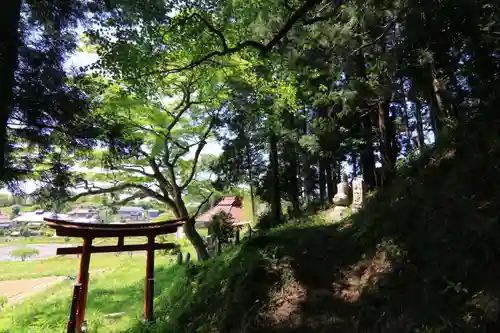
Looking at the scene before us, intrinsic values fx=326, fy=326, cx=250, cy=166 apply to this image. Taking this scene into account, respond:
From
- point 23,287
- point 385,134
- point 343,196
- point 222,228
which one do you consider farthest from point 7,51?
point 23,287

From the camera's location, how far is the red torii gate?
17.5 ft

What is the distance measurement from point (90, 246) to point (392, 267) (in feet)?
16.5

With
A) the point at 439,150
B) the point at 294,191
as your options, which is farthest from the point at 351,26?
the point at 294,191

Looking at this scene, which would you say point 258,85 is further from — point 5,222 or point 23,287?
point 5,222

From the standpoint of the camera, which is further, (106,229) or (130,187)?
(130,187)

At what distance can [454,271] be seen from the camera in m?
2.78

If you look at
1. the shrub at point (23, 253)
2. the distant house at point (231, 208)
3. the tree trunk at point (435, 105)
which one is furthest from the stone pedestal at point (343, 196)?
the shrub at point (23, 253)

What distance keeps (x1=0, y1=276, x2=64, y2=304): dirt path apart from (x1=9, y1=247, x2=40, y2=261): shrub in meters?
5.15

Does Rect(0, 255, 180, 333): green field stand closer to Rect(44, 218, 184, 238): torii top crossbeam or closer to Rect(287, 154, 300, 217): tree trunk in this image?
Rect(44, 218, 184, 238): torii top crossbeam

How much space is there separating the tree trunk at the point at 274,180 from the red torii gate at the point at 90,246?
20.0 feet

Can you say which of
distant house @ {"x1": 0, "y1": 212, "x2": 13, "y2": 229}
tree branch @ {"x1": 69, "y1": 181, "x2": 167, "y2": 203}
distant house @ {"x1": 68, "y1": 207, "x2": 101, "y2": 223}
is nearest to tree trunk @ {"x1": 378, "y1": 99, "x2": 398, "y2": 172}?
tree branch @ {"x1": 69, "y1": 181, "x2": 167, "y2": 203}

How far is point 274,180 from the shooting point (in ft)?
41.7

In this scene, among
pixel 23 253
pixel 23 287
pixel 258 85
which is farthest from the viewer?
pixel 23 253

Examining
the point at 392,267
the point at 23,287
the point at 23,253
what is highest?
the point at 392,267
